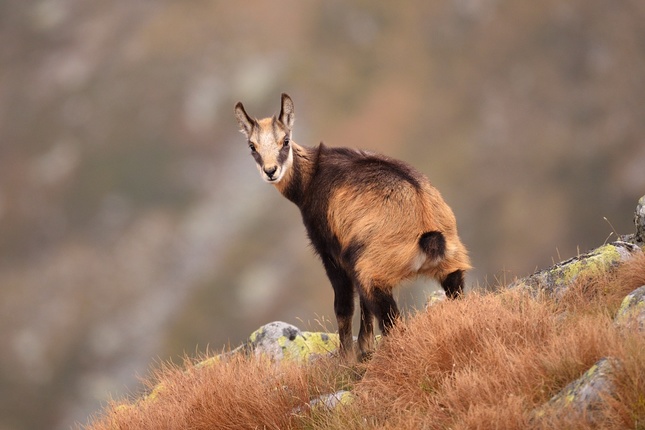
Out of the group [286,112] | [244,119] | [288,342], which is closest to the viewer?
[244,119]

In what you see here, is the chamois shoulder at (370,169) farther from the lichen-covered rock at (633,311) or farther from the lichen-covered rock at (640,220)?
the lichen-covered rock at (640,220)

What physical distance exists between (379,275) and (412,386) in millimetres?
1643

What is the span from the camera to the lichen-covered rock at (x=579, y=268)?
10695 mm

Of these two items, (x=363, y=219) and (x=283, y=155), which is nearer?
(x=363, y=219)

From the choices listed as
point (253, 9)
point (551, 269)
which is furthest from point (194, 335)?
point (551, 269)

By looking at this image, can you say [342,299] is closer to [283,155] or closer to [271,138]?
[283,155]

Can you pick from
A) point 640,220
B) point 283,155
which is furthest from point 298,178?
point 640,220

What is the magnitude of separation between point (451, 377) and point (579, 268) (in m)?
3.66

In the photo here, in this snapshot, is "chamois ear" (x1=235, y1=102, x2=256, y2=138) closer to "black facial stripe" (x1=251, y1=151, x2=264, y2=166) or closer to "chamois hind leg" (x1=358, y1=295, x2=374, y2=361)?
"black facial stripe" (x1=251, y1=151, x2=264, y2=166)

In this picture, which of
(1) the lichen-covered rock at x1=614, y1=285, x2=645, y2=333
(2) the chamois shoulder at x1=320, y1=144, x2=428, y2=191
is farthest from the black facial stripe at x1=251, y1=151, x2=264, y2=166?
(1) the lichen-covered rock at x1=614, y1=285, x2=645, y2=333

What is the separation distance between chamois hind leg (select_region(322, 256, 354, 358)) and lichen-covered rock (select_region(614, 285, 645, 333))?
352 cm

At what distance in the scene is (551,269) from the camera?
37.6 feet

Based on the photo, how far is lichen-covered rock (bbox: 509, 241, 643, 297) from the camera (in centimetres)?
1070

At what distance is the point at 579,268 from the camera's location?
36.0ft
